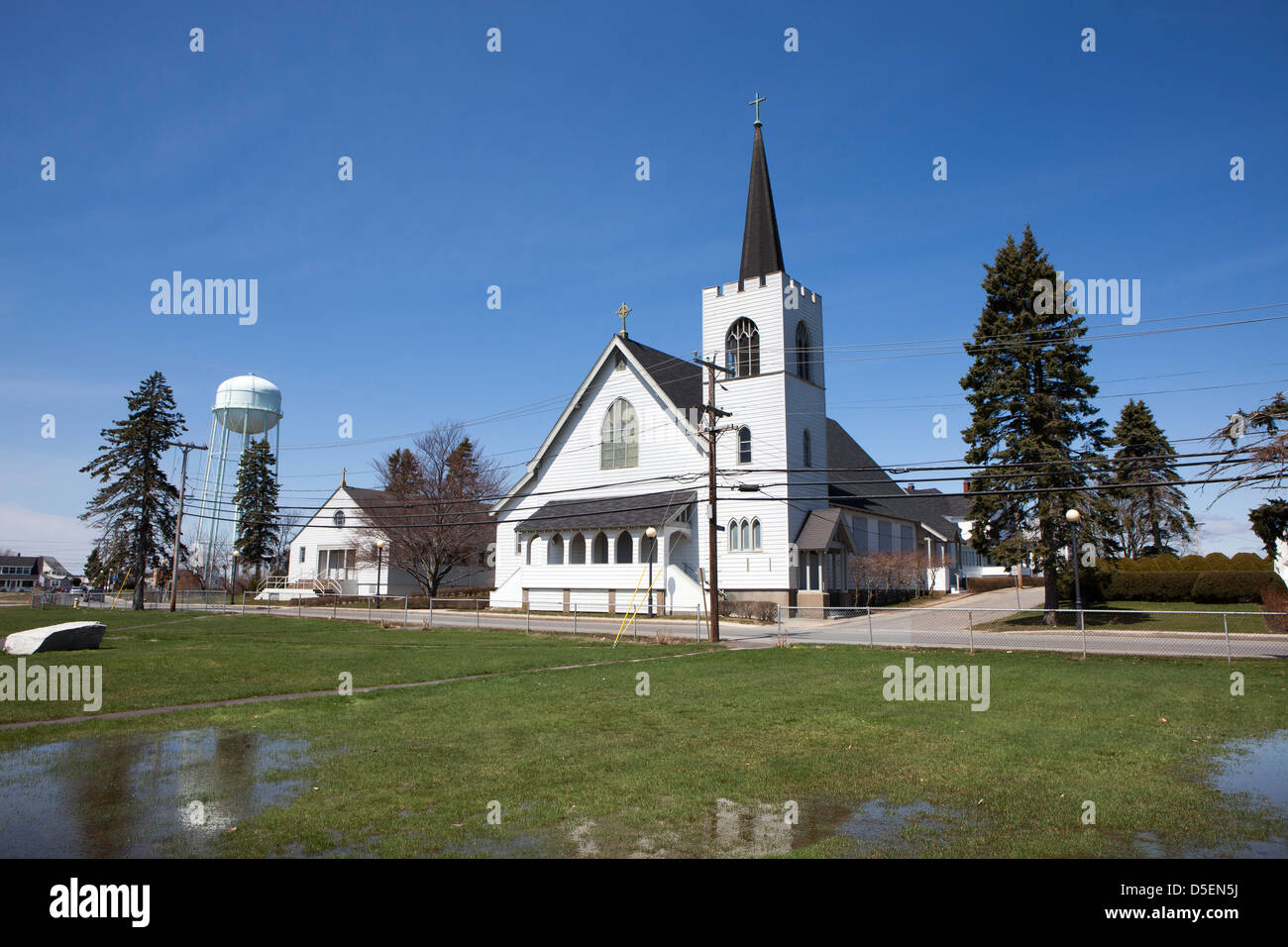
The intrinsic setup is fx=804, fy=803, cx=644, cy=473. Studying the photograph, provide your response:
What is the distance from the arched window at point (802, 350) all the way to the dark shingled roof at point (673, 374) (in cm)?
547

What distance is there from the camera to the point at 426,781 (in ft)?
25.7

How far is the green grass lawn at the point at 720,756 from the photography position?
628 cm

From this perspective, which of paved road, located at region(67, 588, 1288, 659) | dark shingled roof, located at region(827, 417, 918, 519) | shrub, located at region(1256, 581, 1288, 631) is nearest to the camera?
paved road, located at region(67, 588, 1288, 659)

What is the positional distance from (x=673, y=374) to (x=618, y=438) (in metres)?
4.51

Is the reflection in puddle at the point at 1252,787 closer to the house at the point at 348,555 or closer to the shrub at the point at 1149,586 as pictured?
the shrub at the point at 1149,586

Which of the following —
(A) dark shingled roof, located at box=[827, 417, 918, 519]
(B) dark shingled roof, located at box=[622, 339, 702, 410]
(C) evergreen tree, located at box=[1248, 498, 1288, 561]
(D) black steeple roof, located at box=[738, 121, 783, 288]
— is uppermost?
(D) black steeple roof, located at box=[738, 121, 783, 288]

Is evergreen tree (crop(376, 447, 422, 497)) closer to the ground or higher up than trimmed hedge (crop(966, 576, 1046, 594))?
higher up

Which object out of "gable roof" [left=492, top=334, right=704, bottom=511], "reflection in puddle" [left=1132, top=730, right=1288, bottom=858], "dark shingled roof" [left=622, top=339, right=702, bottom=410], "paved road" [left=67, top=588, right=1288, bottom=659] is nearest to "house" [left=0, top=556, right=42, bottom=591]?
"paved road" [left=67, top=588, right=1288, bottom=659]

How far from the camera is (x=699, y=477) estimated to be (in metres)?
40.1

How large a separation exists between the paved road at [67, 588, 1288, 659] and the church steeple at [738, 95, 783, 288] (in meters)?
17.5

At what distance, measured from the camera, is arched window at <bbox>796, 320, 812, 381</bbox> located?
40938 mm

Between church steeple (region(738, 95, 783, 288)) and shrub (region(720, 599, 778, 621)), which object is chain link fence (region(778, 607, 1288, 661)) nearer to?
shrub (region(720, 599, 778, 621))

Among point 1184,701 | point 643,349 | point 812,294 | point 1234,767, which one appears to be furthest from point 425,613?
point 1234,767
